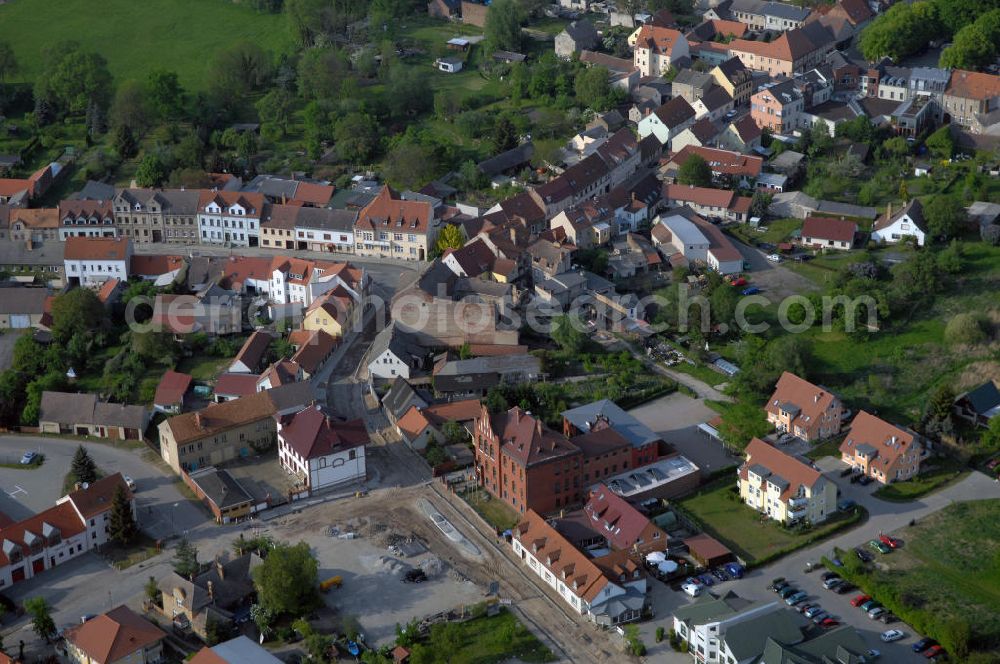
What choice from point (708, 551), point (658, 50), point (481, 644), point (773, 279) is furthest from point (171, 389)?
point (658, 50)

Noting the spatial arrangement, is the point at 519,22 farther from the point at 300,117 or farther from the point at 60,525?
the point at 60,525

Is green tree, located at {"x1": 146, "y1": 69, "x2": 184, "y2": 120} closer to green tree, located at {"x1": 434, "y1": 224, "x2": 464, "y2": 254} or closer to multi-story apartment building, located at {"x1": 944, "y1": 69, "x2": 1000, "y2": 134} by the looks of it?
green tree, located at {"x1": 434, "y1": 224, "x2": 464, "y2": 254}

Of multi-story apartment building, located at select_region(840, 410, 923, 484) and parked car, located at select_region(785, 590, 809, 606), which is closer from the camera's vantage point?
parked car, located at select_region(785, 590, 809, 606)

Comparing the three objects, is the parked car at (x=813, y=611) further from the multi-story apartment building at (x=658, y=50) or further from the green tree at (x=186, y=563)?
the multi-story apartment building at (x=658, y=50)

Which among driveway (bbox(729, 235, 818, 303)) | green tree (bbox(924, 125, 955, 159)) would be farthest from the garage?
green tree (bbox(924, 125, 955, 159))

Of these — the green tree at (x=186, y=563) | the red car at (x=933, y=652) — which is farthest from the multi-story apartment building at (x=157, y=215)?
the red car at (x=933, y=652)

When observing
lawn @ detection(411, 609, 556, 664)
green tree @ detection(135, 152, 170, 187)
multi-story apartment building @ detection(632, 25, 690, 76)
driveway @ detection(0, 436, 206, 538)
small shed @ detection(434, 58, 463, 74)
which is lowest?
driveway @ detection(0, 436, 206, 538)

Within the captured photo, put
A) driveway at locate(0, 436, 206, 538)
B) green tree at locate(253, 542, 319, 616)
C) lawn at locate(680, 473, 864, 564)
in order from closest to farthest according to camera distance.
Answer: green tree at locate(253, 542, 319, 616)
lawn at locate(680, 473, 864, 564)
driveway at locate(0, 436, 206, 538)

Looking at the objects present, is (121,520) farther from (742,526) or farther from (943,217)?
(943,217)
